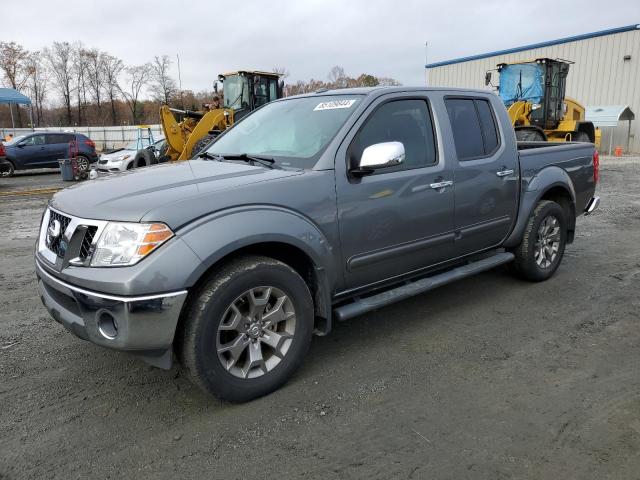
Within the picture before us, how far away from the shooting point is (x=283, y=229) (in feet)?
9.95

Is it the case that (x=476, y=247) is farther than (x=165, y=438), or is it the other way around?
(x=476, y=247)

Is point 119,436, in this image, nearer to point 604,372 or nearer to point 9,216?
point 604,372

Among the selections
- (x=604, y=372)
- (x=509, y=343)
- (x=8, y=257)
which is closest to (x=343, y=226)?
(x=509, y=343)

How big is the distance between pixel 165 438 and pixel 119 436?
10.0 inches

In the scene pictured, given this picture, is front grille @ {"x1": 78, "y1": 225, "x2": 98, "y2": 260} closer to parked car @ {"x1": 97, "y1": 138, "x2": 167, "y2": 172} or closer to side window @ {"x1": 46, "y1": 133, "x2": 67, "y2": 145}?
parked car @ {"x1": 97, "y1": 138, "x2": 167, "y2": 172}

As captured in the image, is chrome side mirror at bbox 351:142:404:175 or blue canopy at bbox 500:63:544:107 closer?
chrome side mirror at bbox 351:142:404:175

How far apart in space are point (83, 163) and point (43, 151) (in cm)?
143

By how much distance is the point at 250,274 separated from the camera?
9.49 feet

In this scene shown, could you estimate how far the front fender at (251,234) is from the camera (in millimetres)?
2715

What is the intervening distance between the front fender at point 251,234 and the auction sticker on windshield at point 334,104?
105 cm

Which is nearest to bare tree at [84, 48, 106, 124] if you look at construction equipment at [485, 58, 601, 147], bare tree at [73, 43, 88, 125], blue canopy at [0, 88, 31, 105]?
bare tree at [73, 43, 88, 125]

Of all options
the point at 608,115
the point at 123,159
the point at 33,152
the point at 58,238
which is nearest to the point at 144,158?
the point at 123,159

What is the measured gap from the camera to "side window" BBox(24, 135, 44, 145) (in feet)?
59.4

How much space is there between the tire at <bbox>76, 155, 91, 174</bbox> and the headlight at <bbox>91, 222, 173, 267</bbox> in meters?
16.8
